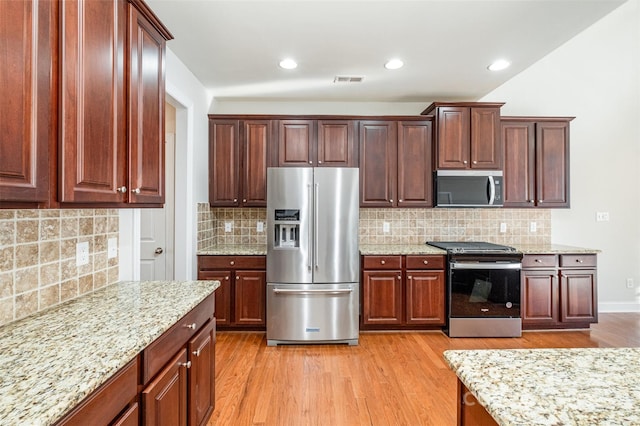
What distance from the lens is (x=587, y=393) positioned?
0.81 metres

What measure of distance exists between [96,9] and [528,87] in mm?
4640

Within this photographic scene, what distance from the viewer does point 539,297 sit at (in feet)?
11.3

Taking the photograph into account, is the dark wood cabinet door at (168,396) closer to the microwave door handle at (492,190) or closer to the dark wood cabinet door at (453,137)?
the dark wood cabinet door at (453,137)

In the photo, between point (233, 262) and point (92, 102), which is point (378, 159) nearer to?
point (233, 262)

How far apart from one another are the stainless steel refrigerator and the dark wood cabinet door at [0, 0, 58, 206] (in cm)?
212

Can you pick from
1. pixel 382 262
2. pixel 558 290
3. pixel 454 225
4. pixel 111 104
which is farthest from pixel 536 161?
pixel 111 104

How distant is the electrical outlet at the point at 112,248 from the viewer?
6.18 ft

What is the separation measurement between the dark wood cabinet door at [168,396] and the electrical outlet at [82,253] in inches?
28.7

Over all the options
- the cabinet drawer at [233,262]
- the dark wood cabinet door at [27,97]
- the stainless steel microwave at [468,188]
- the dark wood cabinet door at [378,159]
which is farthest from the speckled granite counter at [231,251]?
the dark wood cabinet door at [27,97]

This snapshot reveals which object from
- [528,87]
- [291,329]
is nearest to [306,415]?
[291,329]

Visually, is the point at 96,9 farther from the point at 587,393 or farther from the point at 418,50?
the point at 418,50

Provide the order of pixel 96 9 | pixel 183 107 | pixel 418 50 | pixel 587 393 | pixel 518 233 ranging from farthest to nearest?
pixel 518 233 < pixel 183 107 < pixel 418 50 < pixel 96 9 < pixel 587 393

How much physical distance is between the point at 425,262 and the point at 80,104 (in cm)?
→ 315

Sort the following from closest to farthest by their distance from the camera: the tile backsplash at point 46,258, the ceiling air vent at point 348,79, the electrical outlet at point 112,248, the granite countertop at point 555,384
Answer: the granite countertop at point 555,384 < the tile backsplash at point 46,258 < the electrical outlet at point 112,248 < the ceiling air vent at point 348,79
